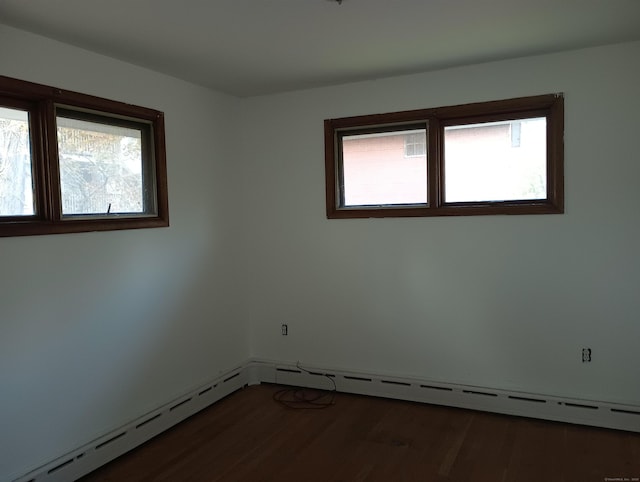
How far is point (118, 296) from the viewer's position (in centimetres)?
311

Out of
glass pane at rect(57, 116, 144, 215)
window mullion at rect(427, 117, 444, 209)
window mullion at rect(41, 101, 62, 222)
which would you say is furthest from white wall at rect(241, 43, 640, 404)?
window mullion at rect(41, 101, 62, 222)

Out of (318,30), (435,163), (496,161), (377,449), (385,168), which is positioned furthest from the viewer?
(385,168)

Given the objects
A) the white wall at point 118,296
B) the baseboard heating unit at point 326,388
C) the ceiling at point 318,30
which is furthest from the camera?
the baseboard heating unit at point 326,388

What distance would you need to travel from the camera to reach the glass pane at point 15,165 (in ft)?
8.48

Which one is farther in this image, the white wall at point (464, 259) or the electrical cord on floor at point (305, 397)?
the electrical cord on floor at point (305, 397)

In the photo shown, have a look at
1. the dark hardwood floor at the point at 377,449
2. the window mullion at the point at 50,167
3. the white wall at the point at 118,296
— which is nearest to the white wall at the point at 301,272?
the white wall at the point at 118,296

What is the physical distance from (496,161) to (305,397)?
92.9 inches

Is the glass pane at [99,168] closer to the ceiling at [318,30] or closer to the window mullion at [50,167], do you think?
the window mullion at [50,167]

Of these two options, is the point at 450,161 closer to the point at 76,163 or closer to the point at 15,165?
the point at 76,163

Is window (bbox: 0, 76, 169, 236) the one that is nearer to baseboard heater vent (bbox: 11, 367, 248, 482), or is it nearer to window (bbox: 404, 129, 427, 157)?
baseboard heater vent (bbox: 11, 367, 248, 482)

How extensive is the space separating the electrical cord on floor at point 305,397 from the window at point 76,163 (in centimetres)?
168

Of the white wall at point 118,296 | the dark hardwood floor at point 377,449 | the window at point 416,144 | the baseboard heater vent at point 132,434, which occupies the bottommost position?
the dark hardwood floor at point 377,449

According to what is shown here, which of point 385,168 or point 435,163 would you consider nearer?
point 435,163

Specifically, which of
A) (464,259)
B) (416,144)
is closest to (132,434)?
(464,259)
